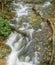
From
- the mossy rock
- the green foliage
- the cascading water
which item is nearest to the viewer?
the cascading water

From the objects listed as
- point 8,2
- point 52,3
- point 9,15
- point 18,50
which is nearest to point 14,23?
point 9,15

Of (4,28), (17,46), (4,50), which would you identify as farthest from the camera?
(4,28)

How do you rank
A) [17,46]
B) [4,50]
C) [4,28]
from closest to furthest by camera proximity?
[4,50], [17,46], [4,28]

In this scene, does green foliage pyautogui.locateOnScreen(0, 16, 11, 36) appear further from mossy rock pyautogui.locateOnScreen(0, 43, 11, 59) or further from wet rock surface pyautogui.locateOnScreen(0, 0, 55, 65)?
wet rock surface pyautogui.locateOnScreen(0, 0, 55, 65)

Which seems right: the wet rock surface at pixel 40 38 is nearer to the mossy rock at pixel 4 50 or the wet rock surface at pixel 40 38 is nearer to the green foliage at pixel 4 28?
the mossy rock at pixel 4 50

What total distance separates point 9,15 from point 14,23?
0.95 metres

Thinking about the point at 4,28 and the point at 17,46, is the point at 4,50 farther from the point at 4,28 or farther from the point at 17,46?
the point at 4,28

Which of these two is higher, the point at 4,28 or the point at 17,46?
the point at 4,28

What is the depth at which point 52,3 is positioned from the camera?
44.2 ft

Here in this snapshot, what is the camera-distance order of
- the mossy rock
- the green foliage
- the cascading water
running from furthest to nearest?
the green foliage
the mossy rock
the cascading water

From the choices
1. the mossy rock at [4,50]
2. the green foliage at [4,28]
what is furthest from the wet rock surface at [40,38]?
the green foliage at [4,28]

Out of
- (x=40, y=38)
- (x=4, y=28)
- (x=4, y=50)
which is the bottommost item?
(x=4, y=50)

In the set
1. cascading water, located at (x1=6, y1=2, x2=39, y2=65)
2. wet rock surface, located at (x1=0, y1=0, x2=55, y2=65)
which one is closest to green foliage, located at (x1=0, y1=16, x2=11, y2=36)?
cascading water, located at (x1=6, y1=2, x2=39, y2=65)

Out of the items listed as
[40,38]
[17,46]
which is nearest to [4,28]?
[17,46]
